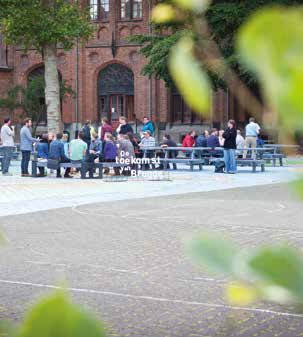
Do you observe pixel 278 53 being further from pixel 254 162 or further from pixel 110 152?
pixel 254 162

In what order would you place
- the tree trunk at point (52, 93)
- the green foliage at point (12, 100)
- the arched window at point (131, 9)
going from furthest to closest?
the arched window at point (131, 9) < the green foliage at point (12, 100) < the tree trunk at point (52, 93)

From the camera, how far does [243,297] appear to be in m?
0.86

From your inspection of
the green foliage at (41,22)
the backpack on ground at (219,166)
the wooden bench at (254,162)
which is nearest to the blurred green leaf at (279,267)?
→ the backpack on ground at (219,166)

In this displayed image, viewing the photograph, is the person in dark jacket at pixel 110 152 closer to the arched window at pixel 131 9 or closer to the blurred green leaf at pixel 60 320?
the blurred green leaf at pixel 60 320

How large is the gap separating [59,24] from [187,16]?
2946 cm

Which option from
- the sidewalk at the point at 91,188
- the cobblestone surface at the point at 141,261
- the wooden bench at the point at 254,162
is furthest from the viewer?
the wooden bench at the point at 254,162

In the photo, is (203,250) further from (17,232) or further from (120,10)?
(120,10)

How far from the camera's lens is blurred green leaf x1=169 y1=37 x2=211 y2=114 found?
2.61ft

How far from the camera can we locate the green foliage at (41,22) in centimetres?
2936

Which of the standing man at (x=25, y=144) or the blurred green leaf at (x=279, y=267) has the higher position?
the blurred green leaf at (x=279, y=267)

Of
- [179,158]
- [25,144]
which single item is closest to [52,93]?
[179,158]

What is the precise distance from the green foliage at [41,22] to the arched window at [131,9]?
1722 centimetres

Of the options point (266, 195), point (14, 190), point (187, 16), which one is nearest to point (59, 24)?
point (14, 190)

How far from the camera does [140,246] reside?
10.2 m
